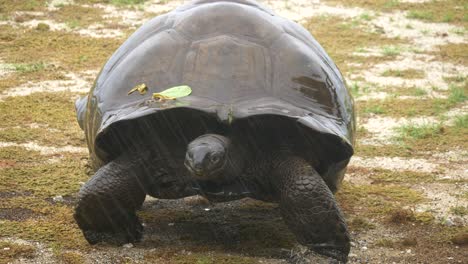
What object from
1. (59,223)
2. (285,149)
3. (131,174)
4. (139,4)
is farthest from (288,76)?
(139,4)

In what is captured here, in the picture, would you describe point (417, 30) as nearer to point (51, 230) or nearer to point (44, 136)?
point (44, 136)

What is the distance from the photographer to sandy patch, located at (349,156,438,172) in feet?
17.6

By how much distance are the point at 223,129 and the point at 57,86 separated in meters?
3.91

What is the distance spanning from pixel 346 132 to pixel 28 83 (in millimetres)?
4177

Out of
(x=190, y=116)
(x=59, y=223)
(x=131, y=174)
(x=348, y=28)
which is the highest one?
(x=190, y=116)

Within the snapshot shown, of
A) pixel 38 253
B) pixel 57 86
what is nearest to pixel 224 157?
pixel 38 253

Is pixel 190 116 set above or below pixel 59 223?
above

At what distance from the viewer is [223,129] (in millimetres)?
3650

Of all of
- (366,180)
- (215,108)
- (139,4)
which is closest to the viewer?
(215,108)

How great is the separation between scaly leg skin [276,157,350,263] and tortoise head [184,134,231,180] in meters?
0.31

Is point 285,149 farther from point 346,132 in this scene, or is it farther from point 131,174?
point 131,174

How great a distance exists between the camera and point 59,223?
13.4 ft

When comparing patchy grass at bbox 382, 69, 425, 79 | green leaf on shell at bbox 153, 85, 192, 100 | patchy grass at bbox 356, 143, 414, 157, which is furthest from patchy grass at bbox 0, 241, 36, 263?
patchy grass at bbox 382, 69, 425, 79

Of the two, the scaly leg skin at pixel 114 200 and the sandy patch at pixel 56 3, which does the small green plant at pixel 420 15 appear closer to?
the sandy patch at pixel 56 3
